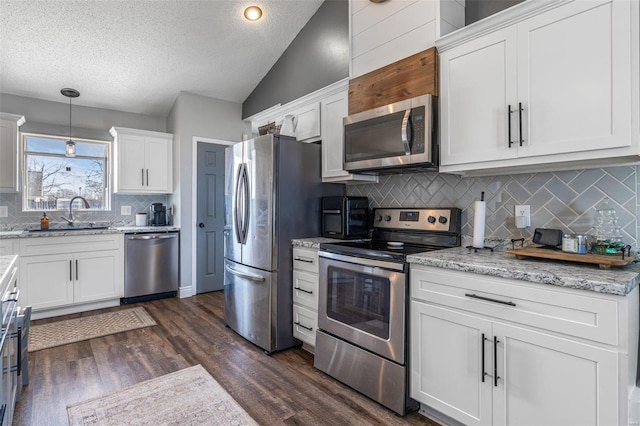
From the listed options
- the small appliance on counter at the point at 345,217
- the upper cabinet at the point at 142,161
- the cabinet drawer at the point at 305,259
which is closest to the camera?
the cabinet drawer at the point at 305,259

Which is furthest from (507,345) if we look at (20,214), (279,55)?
(20,214)

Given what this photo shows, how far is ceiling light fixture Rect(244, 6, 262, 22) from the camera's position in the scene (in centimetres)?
344

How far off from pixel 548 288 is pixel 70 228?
193 inches

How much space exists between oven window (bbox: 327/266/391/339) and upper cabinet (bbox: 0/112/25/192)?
3.69 meters

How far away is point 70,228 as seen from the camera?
13.7 ft

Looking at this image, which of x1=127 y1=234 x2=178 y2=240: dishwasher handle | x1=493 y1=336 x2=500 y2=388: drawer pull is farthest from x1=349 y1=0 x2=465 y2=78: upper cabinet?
x1=127 y1=234 x2=178 y2=240: dishwasher handle

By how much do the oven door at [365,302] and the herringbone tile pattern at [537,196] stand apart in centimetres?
73

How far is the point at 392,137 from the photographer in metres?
2.23

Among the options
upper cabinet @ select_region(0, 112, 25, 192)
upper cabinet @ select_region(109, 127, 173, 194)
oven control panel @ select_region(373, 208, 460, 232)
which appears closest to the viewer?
oven control panel @ select_region(373, 208, 460, 232)

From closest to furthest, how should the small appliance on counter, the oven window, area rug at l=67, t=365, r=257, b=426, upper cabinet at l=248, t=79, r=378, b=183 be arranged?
1. area rug at l=67, t=365, r=257, b=426
2. the oven window
3. the small appliance on counter
4. upper cabinet at l=248, t=79, r=378, b=183

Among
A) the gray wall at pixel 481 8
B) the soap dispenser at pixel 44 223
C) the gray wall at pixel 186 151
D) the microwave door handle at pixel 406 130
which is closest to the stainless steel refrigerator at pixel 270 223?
the microwave door handle at pixel 406 130

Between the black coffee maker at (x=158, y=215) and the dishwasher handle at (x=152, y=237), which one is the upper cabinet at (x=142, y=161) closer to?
the black coffee maker at (x=158, y=215)

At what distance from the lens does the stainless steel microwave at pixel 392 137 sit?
206 centimetres

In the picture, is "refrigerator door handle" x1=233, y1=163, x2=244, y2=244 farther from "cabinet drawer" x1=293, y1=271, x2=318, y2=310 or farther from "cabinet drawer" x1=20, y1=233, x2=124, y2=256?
"cabinet drawer" x1=20, y1=233, x2=124, y2=256
